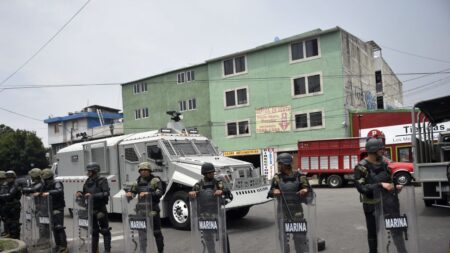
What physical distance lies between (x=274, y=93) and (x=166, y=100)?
38.2 feet

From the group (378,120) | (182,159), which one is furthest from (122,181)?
(378,120)

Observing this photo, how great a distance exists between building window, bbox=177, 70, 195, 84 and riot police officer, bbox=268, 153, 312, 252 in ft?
104

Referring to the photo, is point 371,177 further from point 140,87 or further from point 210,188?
point 140,87

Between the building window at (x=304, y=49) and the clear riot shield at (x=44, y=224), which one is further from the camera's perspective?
the building window at (x=304, y=49)

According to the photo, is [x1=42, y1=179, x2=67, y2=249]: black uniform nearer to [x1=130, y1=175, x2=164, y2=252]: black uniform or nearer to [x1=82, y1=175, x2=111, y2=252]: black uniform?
[x1=82, y1=175, x2=111, y2=252]: black uniform

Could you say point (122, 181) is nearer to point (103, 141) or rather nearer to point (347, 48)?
point (103, 141)

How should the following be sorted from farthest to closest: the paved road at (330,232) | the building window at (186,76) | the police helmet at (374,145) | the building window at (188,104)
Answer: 1. the building window at (186,76)
2. the building window at (188,104)
3. the paved road at (330,232)
4. the police helmet at (374,145)

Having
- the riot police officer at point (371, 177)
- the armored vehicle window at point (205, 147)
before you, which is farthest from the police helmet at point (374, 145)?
the armored vehicle window at point (205, 147)

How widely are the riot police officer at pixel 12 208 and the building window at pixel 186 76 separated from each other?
28.1 metres

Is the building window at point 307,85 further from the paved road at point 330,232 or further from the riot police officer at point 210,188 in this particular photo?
the riot police officer at point 210,188

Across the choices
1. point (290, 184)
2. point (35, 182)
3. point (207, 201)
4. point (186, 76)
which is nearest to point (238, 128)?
point (186, 76)

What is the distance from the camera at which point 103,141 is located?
11.8m

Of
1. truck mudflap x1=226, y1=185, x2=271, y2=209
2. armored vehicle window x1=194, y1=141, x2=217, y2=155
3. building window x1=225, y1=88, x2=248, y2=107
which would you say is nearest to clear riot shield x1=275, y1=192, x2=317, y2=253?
truck mudflap x1=226, y1=185, x2=271, y2=209

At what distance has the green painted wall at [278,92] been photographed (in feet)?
93.4
